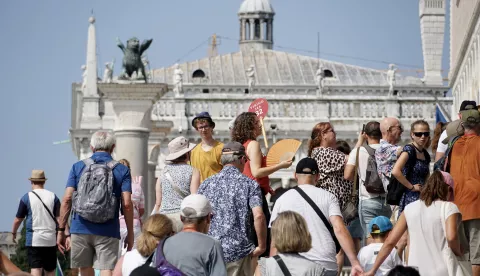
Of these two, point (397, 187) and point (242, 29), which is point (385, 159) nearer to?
point (397, 187)

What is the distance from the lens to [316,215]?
1343cm

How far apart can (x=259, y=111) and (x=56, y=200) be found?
234cm

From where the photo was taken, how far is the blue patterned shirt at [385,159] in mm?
16219

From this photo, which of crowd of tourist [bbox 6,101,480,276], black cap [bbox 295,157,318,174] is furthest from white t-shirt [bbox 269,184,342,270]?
black cap [bbox 295,157,318,174]

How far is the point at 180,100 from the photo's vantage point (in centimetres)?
6297

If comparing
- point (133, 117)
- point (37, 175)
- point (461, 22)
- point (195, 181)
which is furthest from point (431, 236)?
point (461, 22)

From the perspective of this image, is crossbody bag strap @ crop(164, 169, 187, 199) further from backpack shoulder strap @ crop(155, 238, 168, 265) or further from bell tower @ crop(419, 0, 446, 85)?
bell tower @ crop(419, 0, 446, 85)

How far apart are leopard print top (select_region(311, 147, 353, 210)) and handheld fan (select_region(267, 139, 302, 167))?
260 millimetres

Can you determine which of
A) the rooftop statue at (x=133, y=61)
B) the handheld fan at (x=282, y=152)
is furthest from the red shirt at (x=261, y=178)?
the rooftop statue at (x=133, y=61)

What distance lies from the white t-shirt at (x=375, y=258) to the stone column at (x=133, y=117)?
11607mm

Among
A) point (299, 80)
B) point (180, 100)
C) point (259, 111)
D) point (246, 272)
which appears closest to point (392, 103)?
point (180, 100)

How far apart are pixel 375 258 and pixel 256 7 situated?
82456 mm

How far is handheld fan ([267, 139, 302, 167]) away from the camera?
15.5 m

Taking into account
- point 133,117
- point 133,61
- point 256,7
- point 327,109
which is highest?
point 256,7
